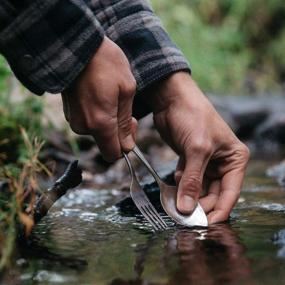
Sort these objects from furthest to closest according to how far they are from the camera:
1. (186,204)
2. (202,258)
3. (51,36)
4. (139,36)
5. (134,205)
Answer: (134,205)
(139,36)
(186,204)
(51,36)
(202,258)

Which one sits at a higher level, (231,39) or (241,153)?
(241,153)

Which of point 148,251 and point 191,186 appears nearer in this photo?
point 148,251

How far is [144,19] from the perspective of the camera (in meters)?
1.99

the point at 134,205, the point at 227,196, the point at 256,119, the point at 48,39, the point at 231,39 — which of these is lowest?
the point at 231,39

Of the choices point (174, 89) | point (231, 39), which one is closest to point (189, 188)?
point (174, 89)

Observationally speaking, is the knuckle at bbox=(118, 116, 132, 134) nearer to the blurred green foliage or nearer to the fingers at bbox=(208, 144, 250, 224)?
the fingers at bbox=(208, 144, 250, 224)

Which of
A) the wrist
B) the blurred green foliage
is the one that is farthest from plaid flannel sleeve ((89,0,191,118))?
the blurred green foliage

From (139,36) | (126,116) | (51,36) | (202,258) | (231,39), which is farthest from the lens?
(231,39)

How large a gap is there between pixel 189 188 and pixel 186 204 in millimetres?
53

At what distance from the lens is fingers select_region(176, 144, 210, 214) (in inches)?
70.1

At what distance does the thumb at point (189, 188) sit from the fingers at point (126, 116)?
217 millimetres

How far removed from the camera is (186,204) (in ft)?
5.82

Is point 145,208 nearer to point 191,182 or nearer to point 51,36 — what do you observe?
point 191,182

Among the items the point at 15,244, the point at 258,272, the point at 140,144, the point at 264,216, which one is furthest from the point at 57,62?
the point at 140,144
